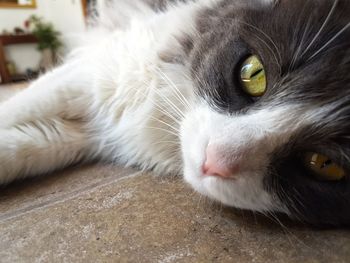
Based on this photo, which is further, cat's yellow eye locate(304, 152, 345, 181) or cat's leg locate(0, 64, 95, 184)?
cat's leg locate(0, 64, 95, 184)

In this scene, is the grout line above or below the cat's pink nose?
below

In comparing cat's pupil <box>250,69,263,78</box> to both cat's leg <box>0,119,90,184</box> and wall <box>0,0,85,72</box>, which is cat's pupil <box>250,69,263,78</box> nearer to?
cat's leg <box>0,119,90,184</box>

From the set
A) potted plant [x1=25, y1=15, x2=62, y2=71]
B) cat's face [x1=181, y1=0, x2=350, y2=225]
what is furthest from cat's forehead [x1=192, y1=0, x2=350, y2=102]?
potted plant [x1=25, y1=15, x2=62, y2=71]

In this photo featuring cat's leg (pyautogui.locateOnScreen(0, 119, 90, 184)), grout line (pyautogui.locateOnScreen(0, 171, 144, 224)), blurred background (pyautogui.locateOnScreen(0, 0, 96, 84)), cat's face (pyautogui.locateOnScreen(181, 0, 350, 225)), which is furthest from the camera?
blurred background (pyautogui.locateOnScreen(0, 0, 96, 84))

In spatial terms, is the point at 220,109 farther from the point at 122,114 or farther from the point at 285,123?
the point at 122,114

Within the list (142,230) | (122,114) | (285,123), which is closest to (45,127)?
(122,114)

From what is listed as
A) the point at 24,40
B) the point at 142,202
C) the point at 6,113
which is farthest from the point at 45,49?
the point at 142,202

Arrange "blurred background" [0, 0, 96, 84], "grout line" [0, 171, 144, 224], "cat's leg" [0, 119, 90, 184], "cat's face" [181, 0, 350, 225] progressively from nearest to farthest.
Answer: "cat's face" [181, 0, 350, 225] → "grout line" [0, 171, 144, 224] → "cat's leg" [0, 119, 90, 184] → "blurred background" [0, 0, 96, 84]

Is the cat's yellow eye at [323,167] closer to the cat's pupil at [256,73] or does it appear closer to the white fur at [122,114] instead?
the white fur at [122,114]
